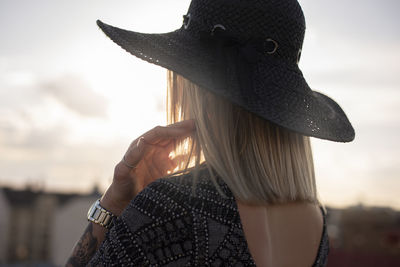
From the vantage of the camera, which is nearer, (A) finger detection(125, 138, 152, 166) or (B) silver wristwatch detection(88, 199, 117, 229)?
(A) finger detection(125, 138, 152, 166)

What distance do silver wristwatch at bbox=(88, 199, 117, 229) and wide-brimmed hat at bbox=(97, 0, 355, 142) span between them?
58 cm

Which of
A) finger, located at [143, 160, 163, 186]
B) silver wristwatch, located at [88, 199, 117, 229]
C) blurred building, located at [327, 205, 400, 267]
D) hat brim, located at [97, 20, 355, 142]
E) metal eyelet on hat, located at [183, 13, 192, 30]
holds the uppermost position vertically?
metal eyelet on hat, located at [183, 13, 192, 30]

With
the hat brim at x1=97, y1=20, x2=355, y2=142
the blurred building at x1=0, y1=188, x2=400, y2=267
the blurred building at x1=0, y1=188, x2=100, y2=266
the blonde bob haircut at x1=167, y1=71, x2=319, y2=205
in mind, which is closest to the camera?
the blonde bob haircut at x1=167, y1=71, x2=319, y2=205

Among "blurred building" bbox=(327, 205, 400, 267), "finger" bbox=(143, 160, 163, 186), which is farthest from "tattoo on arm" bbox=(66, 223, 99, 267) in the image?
"blurred building" bbox=(327, 205, 400, 267)

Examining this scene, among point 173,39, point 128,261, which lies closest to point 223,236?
point 128,261

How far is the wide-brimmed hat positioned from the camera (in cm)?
183

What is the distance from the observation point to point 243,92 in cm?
180

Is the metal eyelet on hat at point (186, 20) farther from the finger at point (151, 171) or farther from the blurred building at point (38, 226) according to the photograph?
the blurred building at point (38, 226)

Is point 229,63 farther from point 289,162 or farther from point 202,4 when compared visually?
point 289,162

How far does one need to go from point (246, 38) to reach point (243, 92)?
234 millimetres

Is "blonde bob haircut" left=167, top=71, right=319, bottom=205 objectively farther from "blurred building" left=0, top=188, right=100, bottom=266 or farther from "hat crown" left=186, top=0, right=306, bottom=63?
"blurred building" left=0, top=188, right=100, bottom=266

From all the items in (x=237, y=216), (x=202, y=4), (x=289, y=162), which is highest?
(x=202, y=4)

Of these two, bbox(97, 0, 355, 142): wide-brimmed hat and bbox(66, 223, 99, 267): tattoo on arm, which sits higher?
bbox(97, 0, 355, 142): wide-brimmed hat

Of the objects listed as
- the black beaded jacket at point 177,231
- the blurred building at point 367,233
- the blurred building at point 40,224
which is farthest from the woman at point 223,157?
the blurred building at point 40,224
